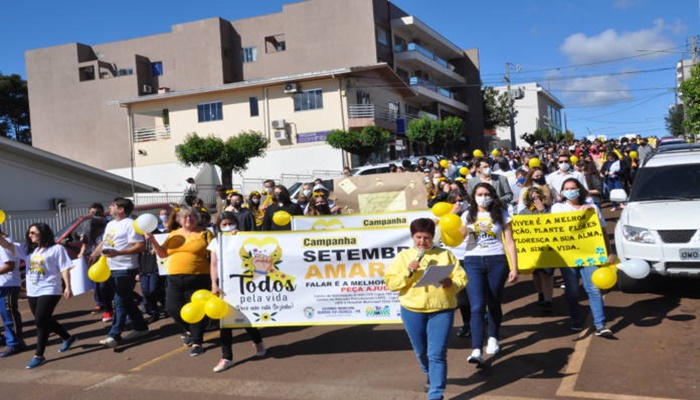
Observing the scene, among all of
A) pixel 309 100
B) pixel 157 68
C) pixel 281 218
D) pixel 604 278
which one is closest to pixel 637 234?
pixel 604 278

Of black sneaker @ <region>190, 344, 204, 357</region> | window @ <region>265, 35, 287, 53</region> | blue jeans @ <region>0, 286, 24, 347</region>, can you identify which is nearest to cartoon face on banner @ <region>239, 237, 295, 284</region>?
black sneaker @ <region>190, 344, 204, 357</region>

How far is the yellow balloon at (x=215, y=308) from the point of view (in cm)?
606

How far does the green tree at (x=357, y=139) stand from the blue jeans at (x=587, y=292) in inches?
1112

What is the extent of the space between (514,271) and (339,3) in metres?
42.5

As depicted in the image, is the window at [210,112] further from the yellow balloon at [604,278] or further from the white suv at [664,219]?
the yellow balloon at [604,278]

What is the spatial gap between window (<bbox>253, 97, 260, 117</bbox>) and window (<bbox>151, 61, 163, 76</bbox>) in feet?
57.4

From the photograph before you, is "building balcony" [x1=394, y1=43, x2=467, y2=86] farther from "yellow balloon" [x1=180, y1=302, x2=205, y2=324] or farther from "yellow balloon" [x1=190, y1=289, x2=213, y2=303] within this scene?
"yellow balloon" [x1=180, y1=302, x2=205, y2=324]

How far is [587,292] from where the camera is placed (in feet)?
21.3

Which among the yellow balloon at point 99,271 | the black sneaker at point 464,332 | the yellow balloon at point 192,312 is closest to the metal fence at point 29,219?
the yellow balloon at point 99,271

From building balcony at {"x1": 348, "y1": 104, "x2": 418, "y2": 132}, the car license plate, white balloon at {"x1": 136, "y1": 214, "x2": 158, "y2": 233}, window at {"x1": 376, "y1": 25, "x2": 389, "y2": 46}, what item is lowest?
the car license plate

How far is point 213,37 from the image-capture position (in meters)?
51.0

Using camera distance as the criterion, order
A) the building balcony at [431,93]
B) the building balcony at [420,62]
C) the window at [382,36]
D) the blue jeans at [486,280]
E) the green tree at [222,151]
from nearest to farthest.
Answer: the blue jeans at [486,280] < the green tree at [222,151] < the window at [382,36] < the building balcony at [431,93] < the building balcony at [420,62]

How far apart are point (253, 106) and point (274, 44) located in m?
12.6

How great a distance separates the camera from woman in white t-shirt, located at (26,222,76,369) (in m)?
7.24
